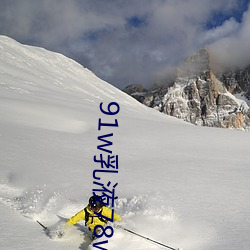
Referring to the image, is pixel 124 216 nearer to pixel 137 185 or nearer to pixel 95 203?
pixel 95 203

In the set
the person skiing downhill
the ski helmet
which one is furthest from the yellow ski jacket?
the ski helmet

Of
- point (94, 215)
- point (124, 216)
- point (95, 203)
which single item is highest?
point (95, 203)

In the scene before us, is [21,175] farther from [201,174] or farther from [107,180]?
[201,174]

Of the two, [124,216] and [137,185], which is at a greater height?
[137,185]

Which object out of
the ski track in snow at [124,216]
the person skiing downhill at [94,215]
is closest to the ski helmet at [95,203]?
the person skiing downhill at [94,215]

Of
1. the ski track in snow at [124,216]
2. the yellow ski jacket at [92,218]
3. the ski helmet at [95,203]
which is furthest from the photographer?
the yellow ski jacket at [92,218]

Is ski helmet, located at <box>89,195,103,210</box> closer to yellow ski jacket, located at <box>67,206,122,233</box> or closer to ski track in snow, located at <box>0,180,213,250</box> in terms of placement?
yellow ski jacket, located at <box>67,206,122,233</box>

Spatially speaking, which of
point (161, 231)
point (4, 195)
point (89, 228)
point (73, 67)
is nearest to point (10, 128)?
point (4, 195)

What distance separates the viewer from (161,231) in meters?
5.65

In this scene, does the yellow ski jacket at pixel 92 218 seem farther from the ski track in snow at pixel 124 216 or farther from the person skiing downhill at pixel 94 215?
the ski track in snow at pixel 124 216

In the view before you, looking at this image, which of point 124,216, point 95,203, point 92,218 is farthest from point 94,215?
point 124,216

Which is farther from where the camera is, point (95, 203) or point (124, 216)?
point (124, 216)

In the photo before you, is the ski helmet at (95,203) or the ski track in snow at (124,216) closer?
the ski track in snow at (124,216)

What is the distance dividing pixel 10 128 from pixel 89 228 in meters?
8.57
